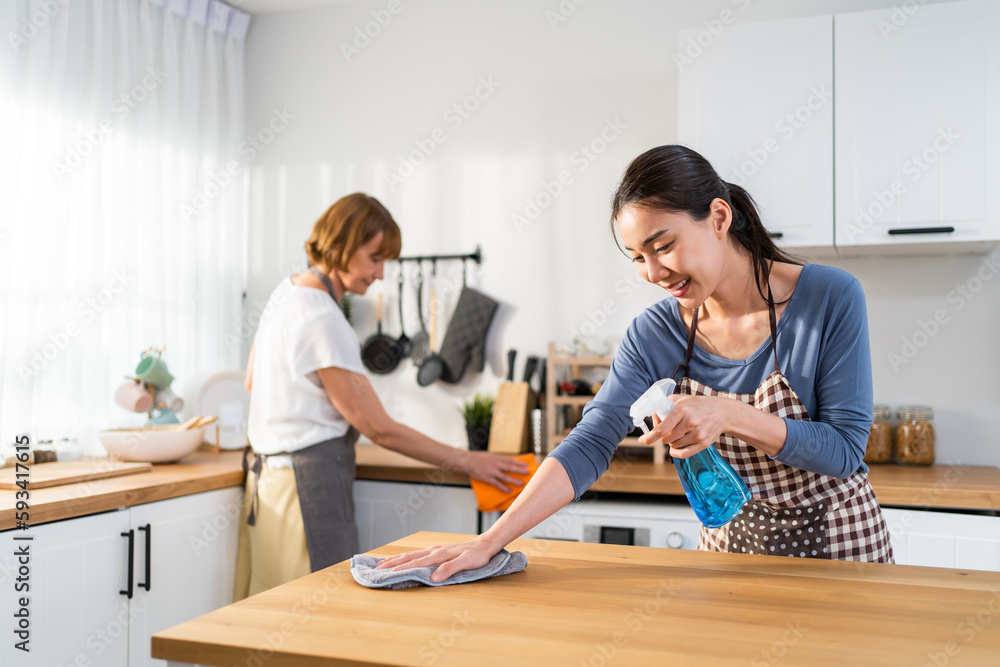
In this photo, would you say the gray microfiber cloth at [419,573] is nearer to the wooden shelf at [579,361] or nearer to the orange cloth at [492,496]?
the orange cloth at [492,496]

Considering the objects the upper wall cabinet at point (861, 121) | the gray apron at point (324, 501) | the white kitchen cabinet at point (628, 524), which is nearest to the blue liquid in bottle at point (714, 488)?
the white kitchen cabinet at point (628, 524)

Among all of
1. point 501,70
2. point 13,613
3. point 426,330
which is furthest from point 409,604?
point 501,70

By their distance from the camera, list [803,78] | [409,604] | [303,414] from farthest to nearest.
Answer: [803,78] → [303,414] → [409,604]

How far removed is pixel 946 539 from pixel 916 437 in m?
0.49

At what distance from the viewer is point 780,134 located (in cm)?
237

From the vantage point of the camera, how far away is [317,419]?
2.15 meters

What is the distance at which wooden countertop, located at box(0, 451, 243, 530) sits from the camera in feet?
5.88

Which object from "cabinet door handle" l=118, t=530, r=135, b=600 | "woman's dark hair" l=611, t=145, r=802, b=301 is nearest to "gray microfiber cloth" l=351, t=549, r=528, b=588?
"woman's dark hair" l=611, t=145, r=802, b=301

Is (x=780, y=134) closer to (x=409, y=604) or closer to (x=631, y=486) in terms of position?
(x=631, y=486)

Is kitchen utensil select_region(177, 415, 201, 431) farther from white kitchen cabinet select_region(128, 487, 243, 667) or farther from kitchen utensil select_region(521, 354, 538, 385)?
kitchen utensil select_region(521, 354, 538, 385)

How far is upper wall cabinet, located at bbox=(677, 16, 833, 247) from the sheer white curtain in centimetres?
186

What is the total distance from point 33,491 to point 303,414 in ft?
2.15

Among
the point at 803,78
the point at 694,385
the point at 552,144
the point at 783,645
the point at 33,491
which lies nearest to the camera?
the point at 783,645

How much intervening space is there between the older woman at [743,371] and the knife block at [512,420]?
Result: 121cm
